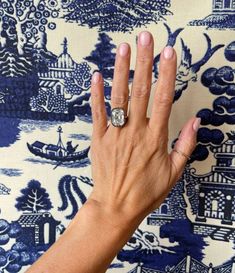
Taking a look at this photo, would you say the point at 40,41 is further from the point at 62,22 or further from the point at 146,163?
the point at 146,163

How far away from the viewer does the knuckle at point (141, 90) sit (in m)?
0.59

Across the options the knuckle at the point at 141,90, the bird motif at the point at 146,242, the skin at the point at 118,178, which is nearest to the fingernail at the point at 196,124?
the skin at the point at 118,178

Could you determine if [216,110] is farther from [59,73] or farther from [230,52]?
[59,73]

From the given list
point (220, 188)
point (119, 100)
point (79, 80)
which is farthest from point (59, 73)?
point (220, 188)

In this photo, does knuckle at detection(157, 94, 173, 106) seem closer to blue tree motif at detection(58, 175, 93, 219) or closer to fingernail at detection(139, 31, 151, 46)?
fingernail at detection(139, 31, 151, 46)

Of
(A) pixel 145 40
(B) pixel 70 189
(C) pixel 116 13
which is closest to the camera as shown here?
(A) pixel 145 40

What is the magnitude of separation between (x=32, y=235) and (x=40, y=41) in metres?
0.32

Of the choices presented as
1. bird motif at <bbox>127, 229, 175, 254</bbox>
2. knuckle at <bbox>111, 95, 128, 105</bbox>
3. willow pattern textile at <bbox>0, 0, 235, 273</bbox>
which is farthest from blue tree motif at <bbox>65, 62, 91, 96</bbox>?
bird motif at <bbox>127, 229, 175, 254</bbox>

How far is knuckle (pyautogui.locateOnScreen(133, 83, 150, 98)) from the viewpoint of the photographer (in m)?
0.59

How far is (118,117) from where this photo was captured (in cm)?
62

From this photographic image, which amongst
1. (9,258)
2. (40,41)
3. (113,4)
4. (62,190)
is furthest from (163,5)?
(9,258)

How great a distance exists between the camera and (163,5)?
0.66 meters

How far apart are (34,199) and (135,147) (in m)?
0.24

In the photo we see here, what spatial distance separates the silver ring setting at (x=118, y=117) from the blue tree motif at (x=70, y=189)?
0.60 ft
